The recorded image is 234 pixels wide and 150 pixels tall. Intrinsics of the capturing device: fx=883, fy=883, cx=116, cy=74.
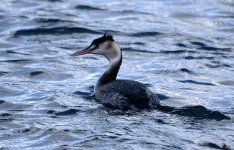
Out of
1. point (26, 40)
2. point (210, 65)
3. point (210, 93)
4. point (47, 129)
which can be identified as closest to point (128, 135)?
point (47, 129)

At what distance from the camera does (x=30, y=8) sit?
20.7 metres

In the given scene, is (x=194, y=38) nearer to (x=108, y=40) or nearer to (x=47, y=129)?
(x=108, y=40)

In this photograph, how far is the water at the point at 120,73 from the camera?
11.1 meters

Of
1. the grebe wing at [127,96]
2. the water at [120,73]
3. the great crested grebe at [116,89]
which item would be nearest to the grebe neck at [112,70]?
the great crested grebe at [116,89]

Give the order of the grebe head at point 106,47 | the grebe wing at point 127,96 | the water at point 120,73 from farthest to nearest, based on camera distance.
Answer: the grebe head at point 106,47
the grebe wing at point 127,96
the water at point 120,73

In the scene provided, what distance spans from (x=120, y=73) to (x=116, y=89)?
254 cm

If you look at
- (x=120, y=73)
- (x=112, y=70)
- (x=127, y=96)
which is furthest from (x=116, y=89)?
(x=120, y=73)

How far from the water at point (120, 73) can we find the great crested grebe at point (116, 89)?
0.66 ft

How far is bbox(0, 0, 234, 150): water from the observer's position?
11.1 meters

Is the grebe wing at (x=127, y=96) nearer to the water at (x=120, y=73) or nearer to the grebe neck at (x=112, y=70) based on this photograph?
the water at (x=120, y=73)

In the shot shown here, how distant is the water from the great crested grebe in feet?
0.66

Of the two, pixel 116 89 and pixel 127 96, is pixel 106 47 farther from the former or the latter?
pixel 127 96

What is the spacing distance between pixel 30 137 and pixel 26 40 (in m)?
6.76

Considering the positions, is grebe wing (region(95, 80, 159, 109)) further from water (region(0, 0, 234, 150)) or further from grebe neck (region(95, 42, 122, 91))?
grebe neck (region(95, 42, 122, 91))
